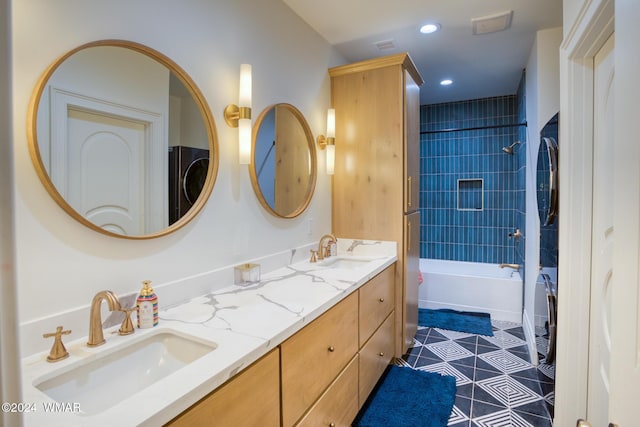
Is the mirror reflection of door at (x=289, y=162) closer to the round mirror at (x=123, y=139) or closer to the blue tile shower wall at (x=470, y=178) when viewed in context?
the round mirror at (x=123, y=139)

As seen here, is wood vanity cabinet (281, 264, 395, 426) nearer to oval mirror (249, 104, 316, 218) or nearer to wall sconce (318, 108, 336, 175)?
oval mirror (249, 104, 316, 218)

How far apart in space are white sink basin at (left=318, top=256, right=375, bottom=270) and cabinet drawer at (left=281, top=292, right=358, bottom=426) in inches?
24.6

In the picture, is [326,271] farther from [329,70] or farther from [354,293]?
[329,70]

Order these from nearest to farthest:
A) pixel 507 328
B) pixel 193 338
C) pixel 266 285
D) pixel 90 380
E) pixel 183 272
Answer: pixel 90 380 < pixel 193 338 < pixel 183 272 < pixel 266 285 < pixel 507 328

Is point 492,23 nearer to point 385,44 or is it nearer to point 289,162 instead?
point 385,44

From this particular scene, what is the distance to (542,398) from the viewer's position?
6.70ft

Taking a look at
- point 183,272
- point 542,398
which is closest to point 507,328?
point 542,398

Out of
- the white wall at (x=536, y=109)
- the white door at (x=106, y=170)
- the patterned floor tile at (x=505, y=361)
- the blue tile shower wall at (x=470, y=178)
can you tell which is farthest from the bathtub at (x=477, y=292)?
the white door at (x=106, y=170)

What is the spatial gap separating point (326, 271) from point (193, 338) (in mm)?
1015

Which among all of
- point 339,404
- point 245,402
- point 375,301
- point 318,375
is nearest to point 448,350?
point 375,301

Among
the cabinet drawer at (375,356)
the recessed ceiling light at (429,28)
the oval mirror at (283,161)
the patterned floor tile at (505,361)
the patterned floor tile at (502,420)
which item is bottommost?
the patterned floor tile at (502,420)

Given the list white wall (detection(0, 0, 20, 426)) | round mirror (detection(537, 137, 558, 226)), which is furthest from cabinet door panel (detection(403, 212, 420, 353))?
white wall (detection(0, 0, 20, 426))

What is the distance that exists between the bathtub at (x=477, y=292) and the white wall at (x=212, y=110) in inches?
73.5

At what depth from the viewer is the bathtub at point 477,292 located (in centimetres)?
341
